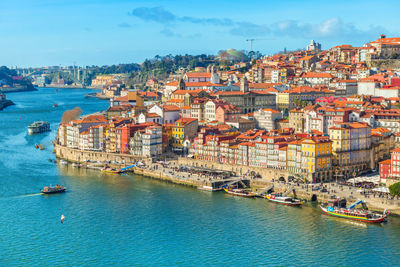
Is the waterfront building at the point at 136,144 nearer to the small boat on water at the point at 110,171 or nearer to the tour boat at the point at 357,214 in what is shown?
the small boat on water at the point at 110,171

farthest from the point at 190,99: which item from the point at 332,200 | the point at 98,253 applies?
the point at 98,253

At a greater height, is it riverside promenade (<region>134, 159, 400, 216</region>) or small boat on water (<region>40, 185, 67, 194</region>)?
riverside promenade (<region>134, 159, 400, 216</region>)

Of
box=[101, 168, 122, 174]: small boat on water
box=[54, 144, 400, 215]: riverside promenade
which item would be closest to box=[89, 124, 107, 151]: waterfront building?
box=[54, 144, 400, 215]: riverside promenade

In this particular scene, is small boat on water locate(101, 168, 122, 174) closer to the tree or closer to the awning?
the awning

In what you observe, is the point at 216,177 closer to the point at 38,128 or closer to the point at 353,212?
the point at 353,212

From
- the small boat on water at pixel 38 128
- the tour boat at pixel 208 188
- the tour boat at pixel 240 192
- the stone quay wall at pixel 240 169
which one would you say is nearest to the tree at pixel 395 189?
the stone quay wall at pixel 240 169

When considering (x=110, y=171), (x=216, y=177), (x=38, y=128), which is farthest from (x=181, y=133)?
(x=38, y=128)
